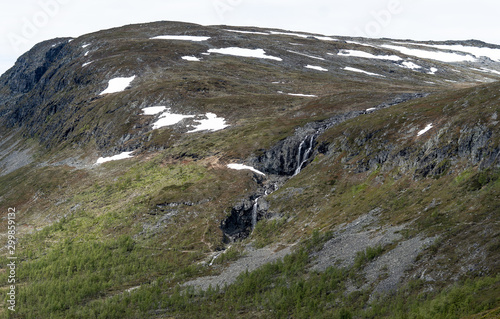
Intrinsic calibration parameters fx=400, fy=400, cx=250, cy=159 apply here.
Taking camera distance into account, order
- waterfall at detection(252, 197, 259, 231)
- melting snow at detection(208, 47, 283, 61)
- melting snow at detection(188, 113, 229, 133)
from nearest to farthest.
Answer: waterfall at detection(252, 197, 259, 231) < melting snow at detection(188, 113, 229, 133) < melting snow at detection(208, 47, 283, 61)

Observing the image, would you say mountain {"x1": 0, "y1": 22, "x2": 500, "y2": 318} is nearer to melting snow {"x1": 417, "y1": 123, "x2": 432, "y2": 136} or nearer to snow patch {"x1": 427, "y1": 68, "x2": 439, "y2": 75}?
melting snow {"x1": 417, "y1": 123, "x2": 432, "y2": 136}

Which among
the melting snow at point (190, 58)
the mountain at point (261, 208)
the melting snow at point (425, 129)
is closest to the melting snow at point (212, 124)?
the mountain at point (261, 208)

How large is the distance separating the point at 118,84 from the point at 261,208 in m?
94.9

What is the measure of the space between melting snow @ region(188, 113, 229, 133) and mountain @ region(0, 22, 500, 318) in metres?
0.86

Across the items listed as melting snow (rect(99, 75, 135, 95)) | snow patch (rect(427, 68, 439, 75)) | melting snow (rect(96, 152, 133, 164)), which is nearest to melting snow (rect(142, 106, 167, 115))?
melting snow (rect(96, 152, 133, 164))

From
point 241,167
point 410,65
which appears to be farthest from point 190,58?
point 410,65

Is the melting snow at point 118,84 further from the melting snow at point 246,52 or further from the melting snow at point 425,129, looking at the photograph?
the melting snow at point 425,129

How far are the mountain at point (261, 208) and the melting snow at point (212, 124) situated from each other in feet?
2.83

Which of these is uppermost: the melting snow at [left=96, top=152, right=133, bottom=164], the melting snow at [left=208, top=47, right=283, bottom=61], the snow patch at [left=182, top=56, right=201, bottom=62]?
the melting snow at [left=208, top=47, right=283, bottom=61]

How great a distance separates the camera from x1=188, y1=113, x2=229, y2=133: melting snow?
95.6 metres

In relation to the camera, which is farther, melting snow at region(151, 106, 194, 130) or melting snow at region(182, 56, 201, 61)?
melting snow at region(182, 56, 201, 61)

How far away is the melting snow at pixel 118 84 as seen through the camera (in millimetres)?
132875

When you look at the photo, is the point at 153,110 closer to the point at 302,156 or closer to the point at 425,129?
the point at 302,156

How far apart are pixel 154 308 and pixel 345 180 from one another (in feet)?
102
